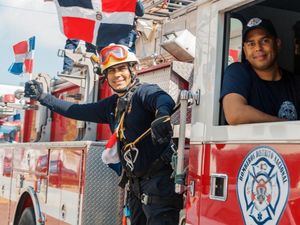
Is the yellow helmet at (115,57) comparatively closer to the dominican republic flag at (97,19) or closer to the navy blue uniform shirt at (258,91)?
the dominican republic flag at (97,19)

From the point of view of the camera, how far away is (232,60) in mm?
2791

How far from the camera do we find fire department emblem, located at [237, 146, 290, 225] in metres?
2.11

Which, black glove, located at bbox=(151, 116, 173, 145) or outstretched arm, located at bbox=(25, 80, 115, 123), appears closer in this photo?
black glove, located at bbox=(151, 116, 173, 145)

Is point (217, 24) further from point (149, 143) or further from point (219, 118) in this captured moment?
point (149, 143)

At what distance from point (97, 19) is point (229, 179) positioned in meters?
2.95

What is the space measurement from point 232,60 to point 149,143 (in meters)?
0.90

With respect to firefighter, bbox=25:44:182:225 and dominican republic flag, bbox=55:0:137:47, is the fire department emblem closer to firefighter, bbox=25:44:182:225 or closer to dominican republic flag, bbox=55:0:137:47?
firefighter, bbox=25:44:182:225

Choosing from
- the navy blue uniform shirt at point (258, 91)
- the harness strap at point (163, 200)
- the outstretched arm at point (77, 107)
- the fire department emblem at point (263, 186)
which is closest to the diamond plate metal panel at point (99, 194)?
the outstretched arm at point (77, 107)

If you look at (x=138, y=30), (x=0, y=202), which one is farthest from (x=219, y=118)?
(x=0, y=202)

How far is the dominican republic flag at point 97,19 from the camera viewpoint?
4.79 meters

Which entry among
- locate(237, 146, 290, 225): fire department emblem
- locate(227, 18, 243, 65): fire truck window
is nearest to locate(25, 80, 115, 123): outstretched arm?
locate(227, 18, 243, 65): fire truck window

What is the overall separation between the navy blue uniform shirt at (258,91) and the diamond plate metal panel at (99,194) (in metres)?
1.82

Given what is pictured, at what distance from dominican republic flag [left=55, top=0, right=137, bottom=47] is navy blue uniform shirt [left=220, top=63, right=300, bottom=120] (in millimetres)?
2258

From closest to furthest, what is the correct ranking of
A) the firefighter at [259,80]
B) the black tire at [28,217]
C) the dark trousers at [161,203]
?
1. the firefighter at [259,80]
2. the dark trousers at [161,203]
3. the black tire at [28,217]
